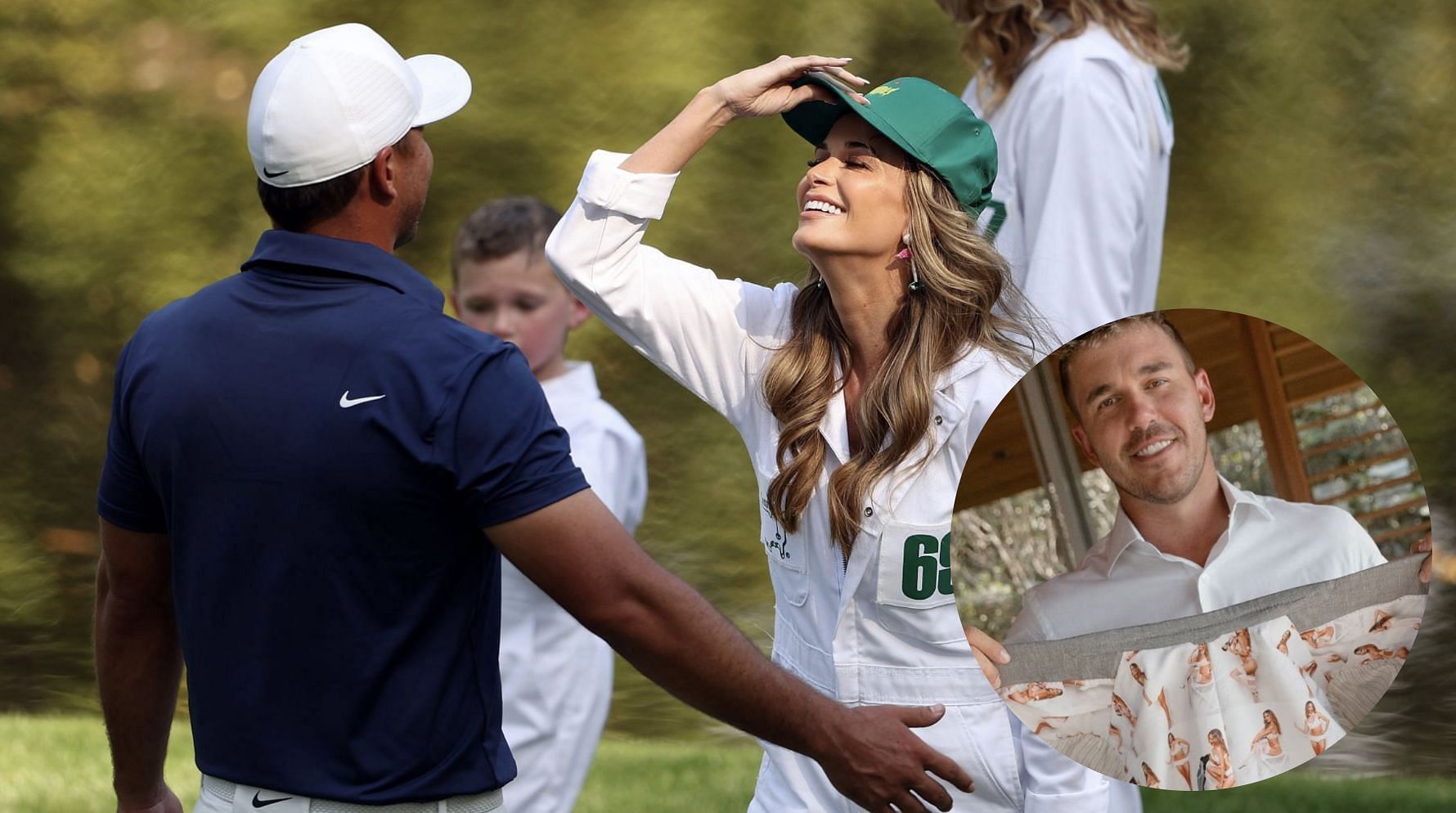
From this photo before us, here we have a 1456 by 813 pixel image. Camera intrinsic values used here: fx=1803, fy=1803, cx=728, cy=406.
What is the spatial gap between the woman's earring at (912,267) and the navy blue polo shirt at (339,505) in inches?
24.2

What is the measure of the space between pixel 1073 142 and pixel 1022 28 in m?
0.28

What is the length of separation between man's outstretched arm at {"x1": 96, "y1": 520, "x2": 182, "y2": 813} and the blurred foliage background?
2.95 m

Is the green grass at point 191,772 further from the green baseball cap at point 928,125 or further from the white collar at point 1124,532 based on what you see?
the white collar at point 1124,532

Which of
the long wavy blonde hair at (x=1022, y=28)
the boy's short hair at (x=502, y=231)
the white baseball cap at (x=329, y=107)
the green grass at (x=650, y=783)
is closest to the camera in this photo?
the white baseball cap at (x=329, y=107)

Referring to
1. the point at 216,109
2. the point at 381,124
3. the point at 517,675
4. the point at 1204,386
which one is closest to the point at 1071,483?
the point at 1204,386

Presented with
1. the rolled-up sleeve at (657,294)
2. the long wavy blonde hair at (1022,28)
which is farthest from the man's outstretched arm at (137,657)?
the long wavy blonde hair at (1022,28)

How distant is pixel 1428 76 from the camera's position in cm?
518

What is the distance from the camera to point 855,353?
256cm

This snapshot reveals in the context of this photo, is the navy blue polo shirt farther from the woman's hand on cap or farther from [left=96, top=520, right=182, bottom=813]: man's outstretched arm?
the woman's hand on cap

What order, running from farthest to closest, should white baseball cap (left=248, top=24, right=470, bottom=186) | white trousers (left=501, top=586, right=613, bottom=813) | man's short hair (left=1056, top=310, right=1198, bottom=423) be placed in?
white trousers (left=501, top=586, right=613, bottom=813), white baseball cap (left=248, top=24, right=470, bottom=186), man's short hair (left=1056, top=310, right=1198, bottom=423)

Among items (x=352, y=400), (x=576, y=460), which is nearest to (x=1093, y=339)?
(x=352, y=400)

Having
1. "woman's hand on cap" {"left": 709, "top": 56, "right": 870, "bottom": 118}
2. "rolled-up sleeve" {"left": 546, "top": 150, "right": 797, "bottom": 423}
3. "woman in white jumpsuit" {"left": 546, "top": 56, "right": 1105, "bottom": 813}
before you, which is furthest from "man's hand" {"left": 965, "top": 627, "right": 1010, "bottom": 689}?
"woman's hand on cap" {"left": 709, "top": 56, "right": 870, "bottom": 118}

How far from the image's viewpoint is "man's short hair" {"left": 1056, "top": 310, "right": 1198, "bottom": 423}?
202cm

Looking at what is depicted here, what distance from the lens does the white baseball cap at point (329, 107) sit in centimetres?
223
